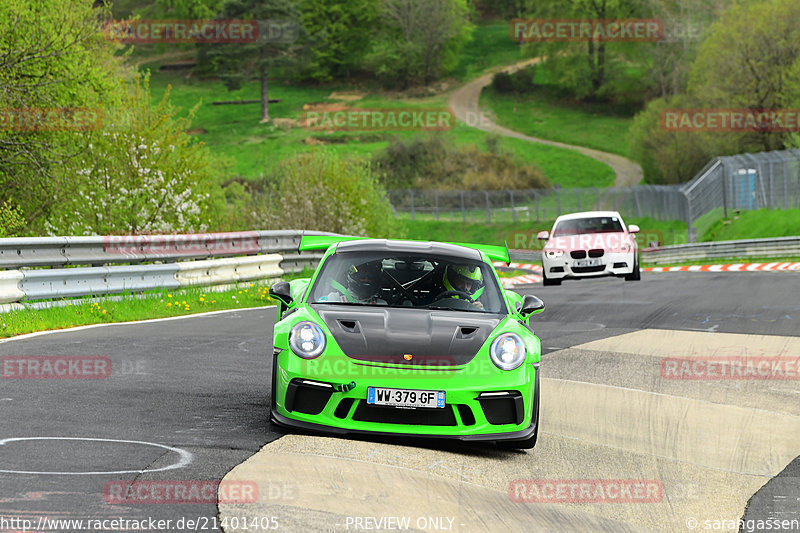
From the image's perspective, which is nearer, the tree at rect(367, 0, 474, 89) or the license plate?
the license plate

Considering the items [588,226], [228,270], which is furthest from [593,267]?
[228,270]

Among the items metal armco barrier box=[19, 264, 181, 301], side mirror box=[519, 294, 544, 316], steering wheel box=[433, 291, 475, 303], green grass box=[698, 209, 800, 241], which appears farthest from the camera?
green grass box=[698, 209, 800, 241]

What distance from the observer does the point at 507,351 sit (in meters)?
6.77

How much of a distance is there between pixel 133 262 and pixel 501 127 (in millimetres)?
92825

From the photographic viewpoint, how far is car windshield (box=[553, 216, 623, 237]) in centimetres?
2327

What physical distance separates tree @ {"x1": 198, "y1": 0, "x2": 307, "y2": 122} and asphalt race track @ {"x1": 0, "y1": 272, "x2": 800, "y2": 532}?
105222 millimetres

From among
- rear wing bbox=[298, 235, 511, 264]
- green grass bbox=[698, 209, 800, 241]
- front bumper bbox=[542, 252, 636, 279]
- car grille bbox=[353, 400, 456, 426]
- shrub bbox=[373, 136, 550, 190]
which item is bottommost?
shrub bbox=[373, 136, 550, 190]

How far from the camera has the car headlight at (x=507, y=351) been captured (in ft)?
22.0

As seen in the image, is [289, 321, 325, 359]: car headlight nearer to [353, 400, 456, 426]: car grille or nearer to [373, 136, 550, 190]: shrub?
[353, 400, 456, 426]: car grille

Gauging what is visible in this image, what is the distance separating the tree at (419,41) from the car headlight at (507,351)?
378 feet

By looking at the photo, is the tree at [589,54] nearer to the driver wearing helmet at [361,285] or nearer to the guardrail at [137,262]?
the guardrail at [137,262]

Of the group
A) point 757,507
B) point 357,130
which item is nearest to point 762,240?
point 757,507

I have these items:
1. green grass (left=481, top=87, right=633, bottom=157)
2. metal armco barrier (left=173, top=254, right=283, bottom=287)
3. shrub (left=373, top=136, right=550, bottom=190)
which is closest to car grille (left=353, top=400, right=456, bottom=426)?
metal armco barrier (left=173, top=254, right=283, bottom=287)

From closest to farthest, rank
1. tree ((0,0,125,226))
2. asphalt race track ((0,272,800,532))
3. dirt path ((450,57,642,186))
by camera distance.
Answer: asphalt race track ((0,272,800,532)) → tree ((0,0,125,226)) → dirt path ((450,57,642,186))
